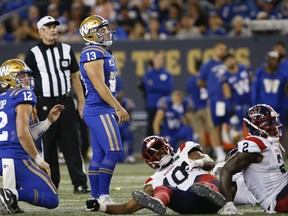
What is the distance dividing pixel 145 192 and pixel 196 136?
9.39m

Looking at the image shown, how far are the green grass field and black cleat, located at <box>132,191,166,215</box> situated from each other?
686 millimetres

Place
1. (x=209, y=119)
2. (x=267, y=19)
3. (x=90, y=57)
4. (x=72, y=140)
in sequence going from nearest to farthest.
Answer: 1. (x=90, y=57)
2. (x=72, y=140)
3. (x=209, y=119)
4. (x=267, y=19)

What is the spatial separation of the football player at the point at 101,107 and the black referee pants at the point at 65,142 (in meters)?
1.41

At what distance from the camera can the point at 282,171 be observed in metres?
7.17

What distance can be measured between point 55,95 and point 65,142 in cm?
50

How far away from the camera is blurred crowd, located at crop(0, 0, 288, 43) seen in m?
17.2

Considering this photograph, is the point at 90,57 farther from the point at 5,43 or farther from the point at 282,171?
the point at 5,43

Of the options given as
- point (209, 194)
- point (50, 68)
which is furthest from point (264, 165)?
point (50, 68)

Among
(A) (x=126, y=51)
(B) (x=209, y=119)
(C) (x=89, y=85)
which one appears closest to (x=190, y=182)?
(C) (x=89, y=85)

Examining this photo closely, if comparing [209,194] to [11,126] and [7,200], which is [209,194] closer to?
[7,200]

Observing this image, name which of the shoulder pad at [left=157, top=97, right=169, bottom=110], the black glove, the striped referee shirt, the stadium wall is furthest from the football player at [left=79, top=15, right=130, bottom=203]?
the stadium wall

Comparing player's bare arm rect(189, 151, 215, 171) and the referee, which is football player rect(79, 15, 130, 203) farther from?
the referee

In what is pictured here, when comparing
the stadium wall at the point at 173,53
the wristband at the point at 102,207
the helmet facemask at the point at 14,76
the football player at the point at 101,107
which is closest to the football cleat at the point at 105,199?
the football player at the point at 101,107

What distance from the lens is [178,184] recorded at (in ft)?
23.3
